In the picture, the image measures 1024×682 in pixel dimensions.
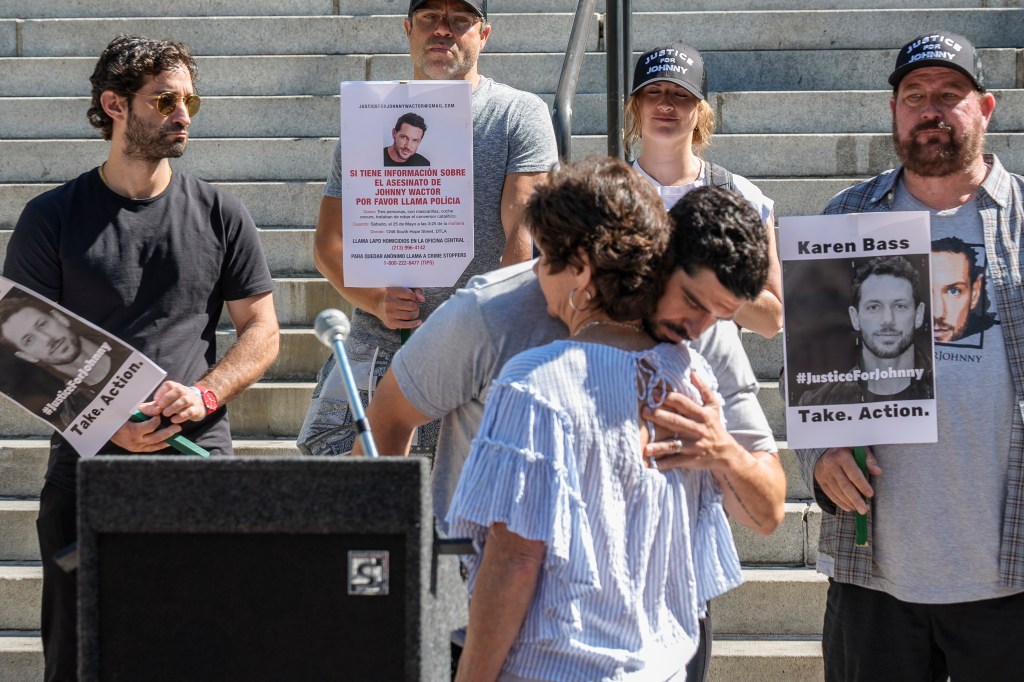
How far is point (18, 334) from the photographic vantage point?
2.84 m

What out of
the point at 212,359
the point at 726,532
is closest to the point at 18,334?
the point at 212,359

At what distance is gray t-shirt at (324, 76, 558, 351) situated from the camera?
137 inches

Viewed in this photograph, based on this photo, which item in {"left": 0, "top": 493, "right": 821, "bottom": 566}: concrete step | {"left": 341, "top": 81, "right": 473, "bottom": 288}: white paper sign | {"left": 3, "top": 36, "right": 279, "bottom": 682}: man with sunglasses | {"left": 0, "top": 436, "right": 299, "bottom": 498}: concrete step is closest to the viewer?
{"left": 341, "top": 81, "right": 473, "bottom": 288}: white paper sign

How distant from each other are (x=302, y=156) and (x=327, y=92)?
63 centimetres

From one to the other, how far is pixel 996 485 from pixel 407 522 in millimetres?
1772

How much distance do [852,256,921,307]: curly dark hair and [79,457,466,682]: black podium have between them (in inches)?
57.5

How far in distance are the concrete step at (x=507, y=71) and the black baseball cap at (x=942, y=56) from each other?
3279mm

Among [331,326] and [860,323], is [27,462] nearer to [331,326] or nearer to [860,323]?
[331,326]

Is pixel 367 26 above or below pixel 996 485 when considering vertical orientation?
above

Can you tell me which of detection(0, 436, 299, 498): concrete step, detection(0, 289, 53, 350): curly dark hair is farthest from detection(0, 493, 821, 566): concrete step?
detection(0, 289, 53, 350): curly dark hair

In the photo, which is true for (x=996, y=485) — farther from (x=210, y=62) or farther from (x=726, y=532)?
(x=210, y=62)

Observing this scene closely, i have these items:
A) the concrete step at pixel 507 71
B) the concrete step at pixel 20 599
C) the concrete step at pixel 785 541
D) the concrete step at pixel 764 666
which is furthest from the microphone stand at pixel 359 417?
the concrete step at pixel 507 71

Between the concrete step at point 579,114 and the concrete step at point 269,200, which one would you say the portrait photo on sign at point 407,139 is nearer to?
the concrete step at point 269,200

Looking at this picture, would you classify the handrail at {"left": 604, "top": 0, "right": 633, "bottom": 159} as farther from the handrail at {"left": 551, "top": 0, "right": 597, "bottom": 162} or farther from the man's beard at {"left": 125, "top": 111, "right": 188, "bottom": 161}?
the man's beard at {"left": 125, "top": 111, "right": 188, "bottom": 161}
